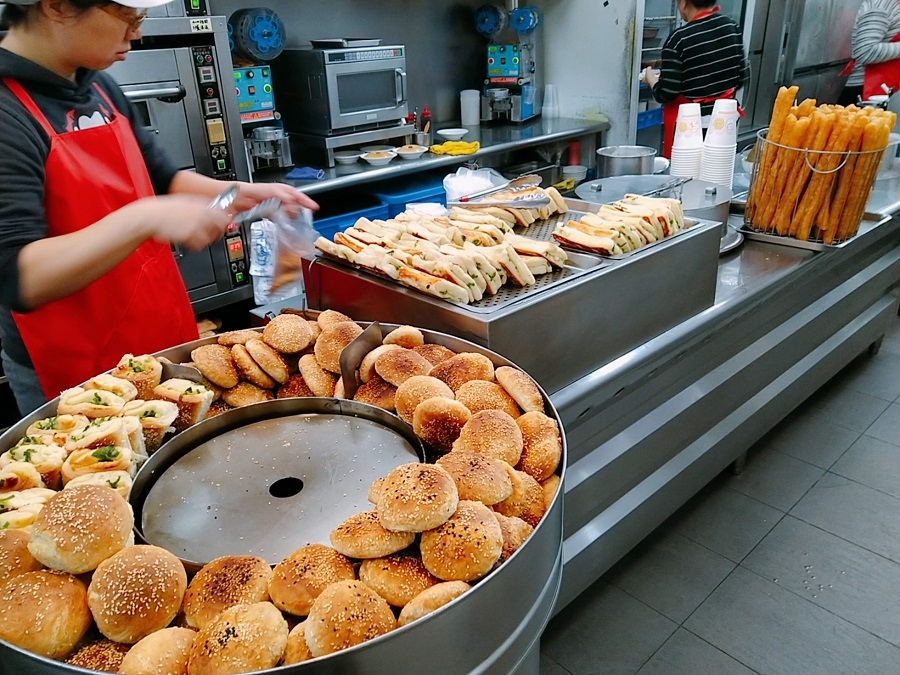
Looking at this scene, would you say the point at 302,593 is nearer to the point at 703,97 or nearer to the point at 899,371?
the point at 899,371

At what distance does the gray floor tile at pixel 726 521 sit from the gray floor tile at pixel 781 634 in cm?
16

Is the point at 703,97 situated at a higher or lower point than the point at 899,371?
higher

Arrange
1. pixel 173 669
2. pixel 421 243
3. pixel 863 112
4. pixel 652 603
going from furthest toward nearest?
pixel 863 112
pixel 652 603
pixel 421 243
pixel 173 669

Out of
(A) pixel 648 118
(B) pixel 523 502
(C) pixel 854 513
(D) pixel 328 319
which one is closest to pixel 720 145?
(C) pixel 854 513

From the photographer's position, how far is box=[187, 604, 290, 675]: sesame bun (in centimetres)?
68

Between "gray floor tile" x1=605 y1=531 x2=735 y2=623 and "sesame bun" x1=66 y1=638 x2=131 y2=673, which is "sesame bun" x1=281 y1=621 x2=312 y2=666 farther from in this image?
"gray floor tile" x1=605 y1=531 x2=735 y2=623

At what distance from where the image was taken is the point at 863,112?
84.4 inches

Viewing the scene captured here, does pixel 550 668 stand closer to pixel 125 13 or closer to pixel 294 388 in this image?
pixel 294 388

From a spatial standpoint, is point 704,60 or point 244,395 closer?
point 244,395

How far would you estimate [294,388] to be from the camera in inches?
49.2

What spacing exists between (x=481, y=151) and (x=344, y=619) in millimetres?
3440

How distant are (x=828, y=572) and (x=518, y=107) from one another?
11.5 feet

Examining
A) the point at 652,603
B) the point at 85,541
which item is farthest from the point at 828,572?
the point at 85,541

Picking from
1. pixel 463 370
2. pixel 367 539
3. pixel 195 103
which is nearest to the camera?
pixel 367 539
